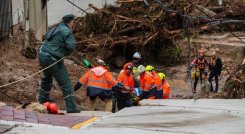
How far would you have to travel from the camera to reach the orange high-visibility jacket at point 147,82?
1145 cm

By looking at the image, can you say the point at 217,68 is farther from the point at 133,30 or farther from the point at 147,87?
the point at 147,87

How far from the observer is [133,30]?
19.3 metres

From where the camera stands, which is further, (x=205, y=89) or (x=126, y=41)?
(x=126, y=41)

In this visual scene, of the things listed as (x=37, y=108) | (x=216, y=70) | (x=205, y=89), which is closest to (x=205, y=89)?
(x=205, y=89)

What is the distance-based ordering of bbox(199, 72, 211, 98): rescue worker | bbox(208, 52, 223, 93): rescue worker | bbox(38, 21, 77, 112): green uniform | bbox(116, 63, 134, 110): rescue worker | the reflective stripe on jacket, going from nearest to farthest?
bbox(38, 21, 77, 112): green uniform < bbox(116, 63, 134, 110): rescue worker < the reflective stripe on jacket < bbox(199, 72, 211, 98): rescue worker < bbox(208, 52, 223, 93): rescue worker

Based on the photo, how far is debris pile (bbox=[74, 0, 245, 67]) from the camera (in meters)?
18.8

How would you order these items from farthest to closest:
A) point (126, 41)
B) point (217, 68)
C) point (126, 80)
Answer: point (126, 41), point (217, 68), point (126, 80)

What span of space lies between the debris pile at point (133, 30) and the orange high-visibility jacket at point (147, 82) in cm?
698

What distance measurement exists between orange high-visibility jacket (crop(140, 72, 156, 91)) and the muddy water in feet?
26.3

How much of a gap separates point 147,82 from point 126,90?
19.0 inches

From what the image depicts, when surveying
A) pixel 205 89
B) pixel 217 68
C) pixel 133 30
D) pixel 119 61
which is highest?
pixel 133 30

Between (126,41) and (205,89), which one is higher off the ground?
(126,41)

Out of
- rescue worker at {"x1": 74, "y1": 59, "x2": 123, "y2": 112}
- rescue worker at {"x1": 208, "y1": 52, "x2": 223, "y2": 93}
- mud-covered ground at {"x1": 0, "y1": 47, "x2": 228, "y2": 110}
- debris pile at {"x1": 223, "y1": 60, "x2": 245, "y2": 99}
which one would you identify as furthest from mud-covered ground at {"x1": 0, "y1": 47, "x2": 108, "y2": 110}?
rescue worker at {"x1": 208, "y1": 52, "x2": 223, "y2": 93}

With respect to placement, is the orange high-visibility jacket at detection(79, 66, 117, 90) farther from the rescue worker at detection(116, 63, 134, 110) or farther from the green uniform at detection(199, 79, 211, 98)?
the green uniform at detection(199, 79, 211, 98)
